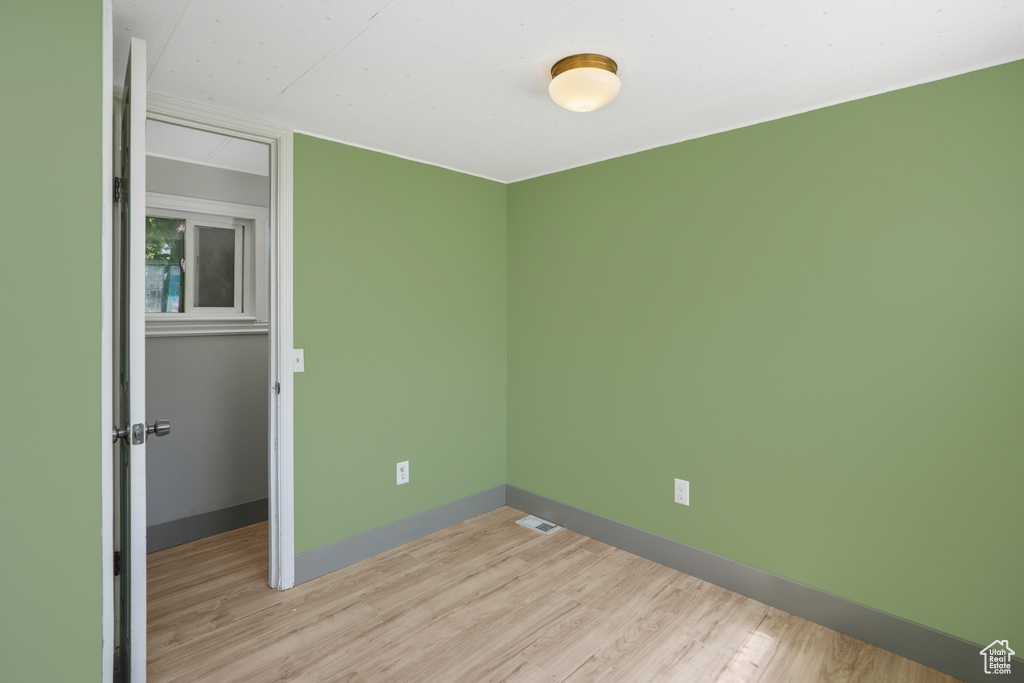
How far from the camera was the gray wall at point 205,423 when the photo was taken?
2951 millimetres

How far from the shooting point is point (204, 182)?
121 inches

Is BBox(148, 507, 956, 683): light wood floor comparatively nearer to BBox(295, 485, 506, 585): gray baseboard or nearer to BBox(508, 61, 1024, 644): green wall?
BBox(295, 485, 506, 585): gray baseboard

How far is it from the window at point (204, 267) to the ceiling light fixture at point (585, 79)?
2.30 meters

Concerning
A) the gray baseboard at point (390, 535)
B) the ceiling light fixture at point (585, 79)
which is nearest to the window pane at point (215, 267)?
the gray baseboard at point (390, 535)

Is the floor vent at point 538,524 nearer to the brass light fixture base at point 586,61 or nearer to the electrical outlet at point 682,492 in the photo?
the electrical outlet at point 682,492

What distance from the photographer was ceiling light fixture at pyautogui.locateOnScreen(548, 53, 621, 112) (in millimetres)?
1749

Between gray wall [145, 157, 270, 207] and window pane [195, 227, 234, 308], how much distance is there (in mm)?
237

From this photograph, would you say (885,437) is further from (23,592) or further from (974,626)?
(23,592)

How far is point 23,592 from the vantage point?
1.15m

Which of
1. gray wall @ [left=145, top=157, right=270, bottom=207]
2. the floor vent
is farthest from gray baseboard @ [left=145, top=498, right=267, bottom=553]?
gray wall @ [left=145, top=157, right=270, bottom=207]

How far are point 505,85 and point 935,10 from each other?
51.6 inches

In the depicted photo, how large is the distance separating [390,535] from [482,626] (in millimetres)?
888

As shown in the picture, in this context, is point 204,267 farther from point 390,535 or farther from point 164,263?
point 390,535

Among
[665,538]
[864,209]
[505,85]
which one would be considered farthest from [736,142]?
[665,538]
